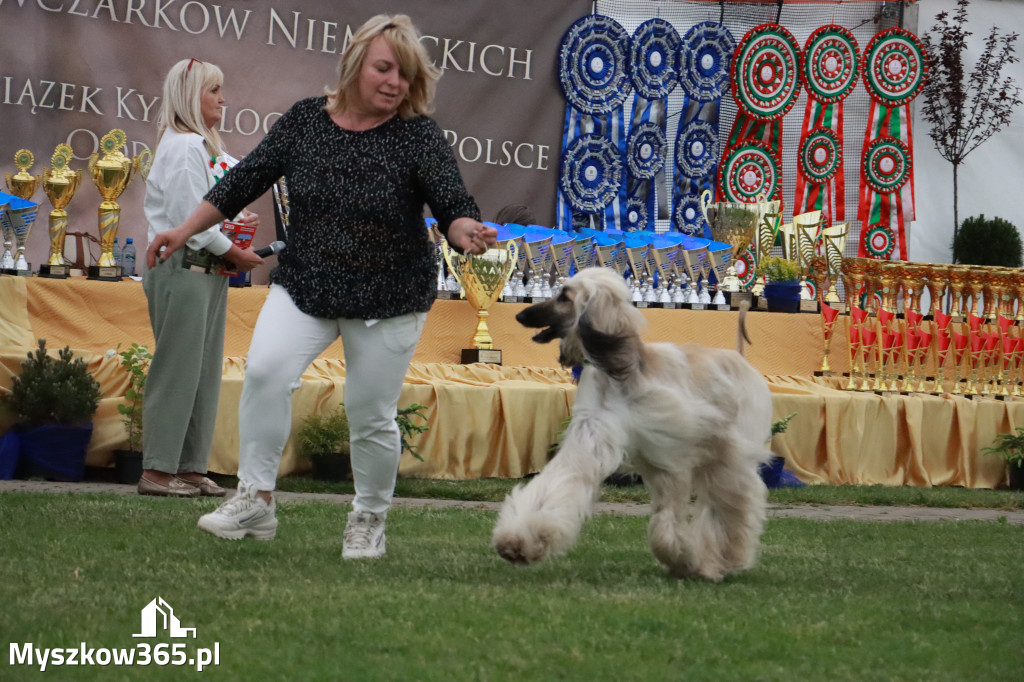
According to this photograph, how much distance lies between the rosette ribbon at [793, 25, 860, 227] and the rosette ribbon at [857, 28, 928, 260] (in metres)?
0.19

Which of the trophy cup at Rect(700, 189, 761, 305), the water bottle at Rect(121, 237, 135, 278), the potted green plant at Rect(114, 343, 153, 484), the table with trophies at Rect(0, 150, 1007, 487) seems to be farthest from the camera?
the trophy cup at Rect(700, 189, 761, 305)

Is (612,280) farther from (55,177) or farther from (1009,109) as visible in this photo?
(1009,109)

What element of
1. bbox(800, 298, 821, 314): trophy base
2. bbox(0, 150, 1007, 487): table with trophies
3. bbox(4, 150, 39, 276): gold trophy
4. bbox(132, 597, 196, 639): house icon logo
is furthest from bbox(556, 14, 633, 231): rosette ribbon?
bbox(132, 597, 196, 639): house icon logo

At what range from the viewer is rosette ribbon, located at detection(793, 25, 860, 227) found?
1008 cm

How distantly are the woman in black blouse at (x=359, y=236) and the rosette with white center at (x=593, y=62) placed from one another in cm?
552

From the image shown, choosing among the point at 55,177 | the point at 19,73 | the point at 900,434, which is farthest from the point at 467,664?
the point at 19,73

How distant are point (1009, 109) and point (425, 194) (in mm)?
7844

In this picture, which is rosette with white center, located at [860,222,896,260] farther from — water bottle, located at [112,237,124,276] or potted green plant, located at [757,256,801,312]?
water bottle, located at [112,237,124,276]

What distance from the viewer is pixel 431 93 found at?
13.6ft

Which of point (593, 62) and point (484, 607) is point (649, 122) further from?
point (484, 607)

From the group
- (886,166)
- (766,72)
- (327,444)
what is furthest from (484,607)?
(886,166)

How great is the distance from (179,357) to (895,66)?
6.61 meters

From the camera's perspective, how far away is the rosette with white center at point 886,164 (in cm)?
1030

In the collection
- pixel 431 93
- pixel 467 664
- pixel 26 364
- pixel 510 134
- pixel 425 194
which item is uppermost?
pixel 510 134
